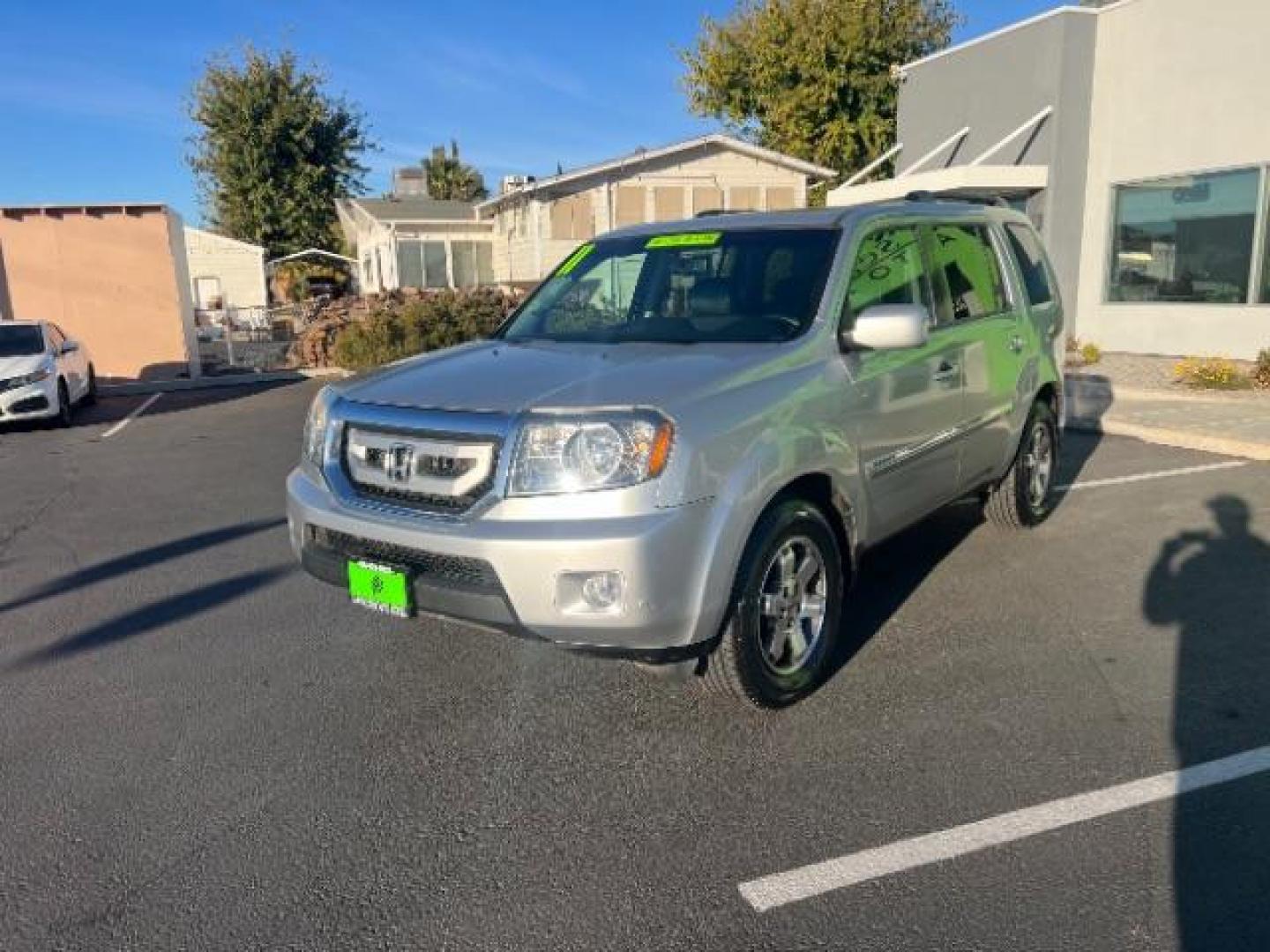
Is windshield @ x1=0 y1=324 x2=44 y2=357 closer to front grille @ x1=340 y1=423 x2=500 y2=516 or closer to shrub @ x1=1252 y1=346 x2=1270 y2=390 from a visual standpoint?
front grille @ x1=340 y1=423 x2=500 y2=516

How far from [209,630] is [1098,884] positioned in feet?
13.0

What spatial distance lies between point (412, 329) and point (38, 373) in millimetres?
6619

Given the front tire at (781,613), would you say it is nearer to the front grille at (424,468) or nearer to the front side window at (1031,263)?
the front grille at (424,468)

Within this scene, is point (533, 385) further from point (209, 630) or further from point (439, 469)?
point (209, 630)

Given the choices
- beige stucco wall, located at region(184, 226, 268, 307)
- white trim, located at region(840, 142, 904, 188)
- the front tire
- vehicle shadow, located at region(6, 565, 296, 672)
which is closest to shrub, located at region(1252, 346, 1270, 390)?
white trim, located at region(840, 142, 904, 188)

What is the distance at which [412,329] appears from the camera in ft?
56.9

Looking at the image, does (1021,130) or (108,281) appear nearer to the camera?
(1021,130)

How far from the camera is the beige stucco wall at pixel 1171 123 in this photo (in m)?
13.0

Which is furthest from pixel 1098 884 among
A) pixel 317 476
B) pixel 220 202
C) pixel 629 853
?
pixel 220 202

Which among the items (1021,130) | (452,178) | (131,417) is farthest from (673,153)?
(452,178)

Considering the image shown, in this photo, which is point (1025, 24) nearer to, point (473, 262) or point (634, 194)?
point (634, 194)

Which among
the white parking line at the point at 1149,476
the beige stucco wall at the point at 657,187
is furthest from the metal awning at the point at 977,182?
the beige stucco wall at the point at 657,187

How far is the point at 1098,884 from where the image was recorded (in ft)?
8.40

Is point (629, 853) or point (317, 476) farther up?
point (317, 476)
